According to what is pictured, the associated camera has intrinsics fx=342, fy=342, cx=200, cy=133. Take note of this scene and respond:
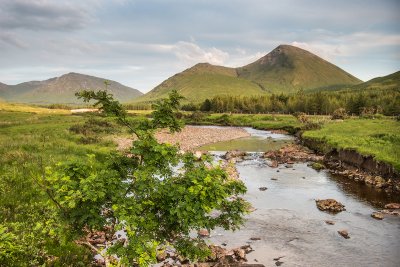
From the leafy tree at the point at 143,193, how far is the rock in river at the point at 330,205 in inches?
741

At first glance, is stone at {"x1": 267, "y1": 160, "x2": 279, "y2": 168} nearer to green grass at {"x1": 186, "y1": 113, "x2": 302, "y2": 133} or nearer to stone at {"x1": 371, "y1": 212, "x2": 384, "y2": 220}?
stone at {"x1": 371, "y1": 212, "x2": 384, "y2": 220}

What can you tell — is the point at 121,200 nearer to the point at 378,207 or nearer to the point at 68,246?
the point at 68,246

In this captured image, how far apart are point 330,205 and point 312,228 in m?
5.30

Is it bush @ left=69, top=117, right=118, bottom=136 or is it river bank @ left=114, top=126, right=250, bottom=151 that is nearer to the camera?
river bank @ left=114, top=126, right=250, bottom=151

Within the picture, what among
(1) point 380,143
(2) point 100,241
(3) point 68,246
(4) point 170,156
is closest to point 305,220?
(2) point 100,241

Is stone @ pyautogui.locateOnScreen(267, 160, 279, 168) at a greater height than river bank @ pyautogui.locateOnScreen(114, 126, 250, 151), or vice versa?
river bank @ pyautogui.locateOnScreen(114, 126, 250, 151)

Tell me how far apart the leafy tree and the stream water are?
205 cm

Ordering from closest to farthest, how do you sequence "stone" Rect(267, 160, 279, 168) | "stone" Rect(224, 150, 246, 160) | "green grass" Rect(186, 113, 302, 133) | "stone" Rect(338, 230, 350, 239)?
"stone" Rect(338, 230, 350, 239), "stone" Rect(267, 160, 279, 168), "stone" Rect(224, 150, 246, 160), "green grass" Rect(186, 113, 302, 133)

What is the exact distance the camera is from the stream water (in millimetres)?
18734

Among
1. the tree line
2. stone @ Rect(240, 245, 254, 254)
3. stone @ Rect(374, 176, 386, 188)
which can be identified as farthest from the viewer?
the tree line

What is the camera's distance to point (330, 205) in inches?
1087

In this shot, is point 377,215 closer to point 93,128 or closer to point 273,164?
point 273,164

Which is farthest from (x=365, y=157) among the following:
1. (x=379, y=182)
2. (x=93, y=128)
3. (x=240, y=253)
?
(x=93, y=128)

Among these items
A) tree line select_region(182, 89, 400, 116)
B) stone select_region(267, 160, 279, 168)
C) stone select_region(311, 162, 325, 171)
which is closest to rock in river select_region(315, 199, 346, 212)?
stone select_region(311, 162, 325, 171)
